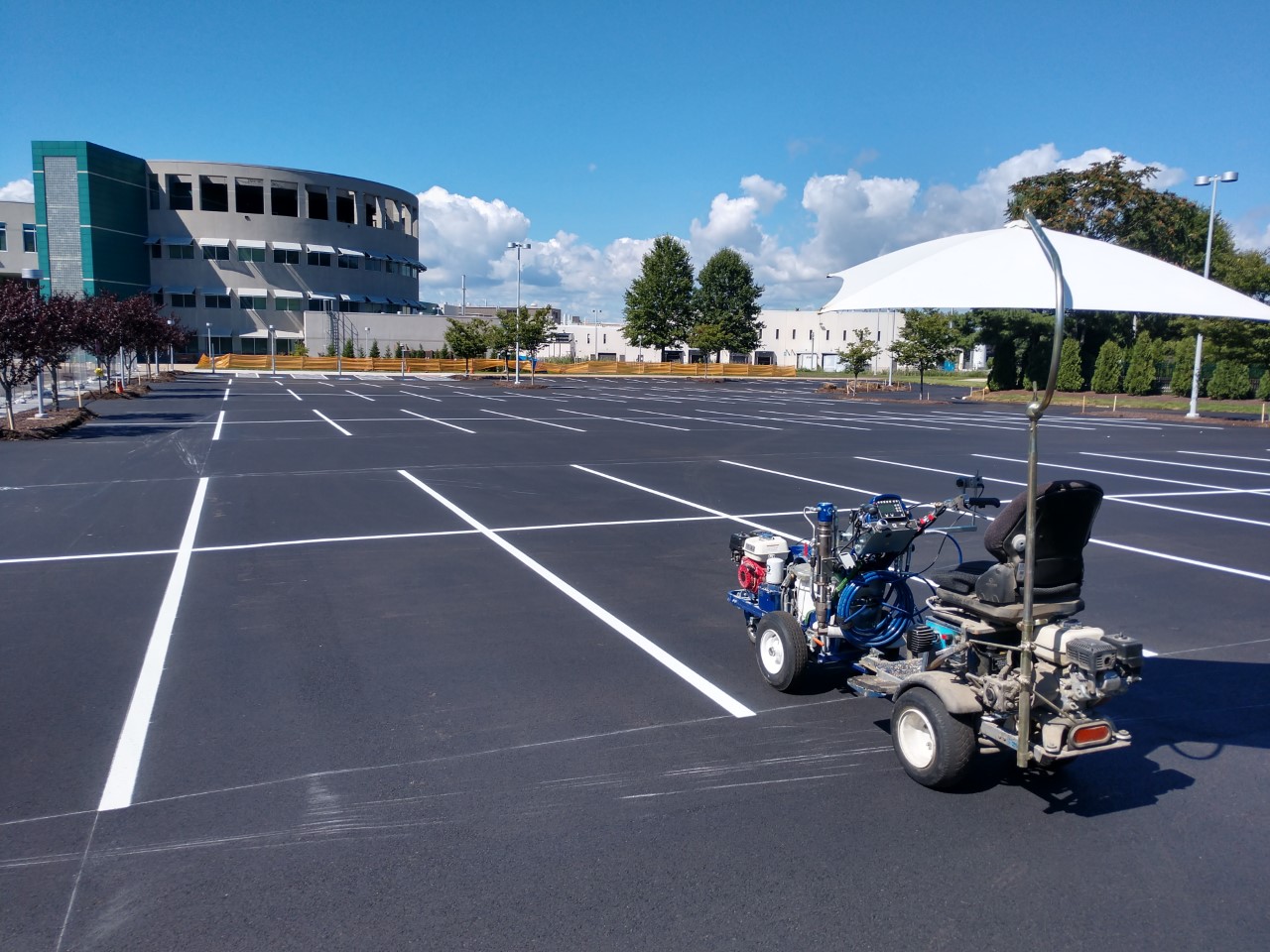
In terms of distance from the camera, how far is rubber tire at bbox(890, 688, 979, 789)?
4316mm

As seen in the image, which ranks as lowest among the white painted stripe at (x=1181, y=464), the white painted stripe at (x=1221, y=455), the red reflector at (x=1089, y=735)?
the white painted stripe at (x=1181, y=464)

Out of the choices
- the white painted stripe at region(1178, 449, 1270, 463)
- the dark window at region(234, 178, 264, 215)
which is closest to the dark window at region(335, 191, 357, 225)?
the dark window at region(234, 178, 264, 215)

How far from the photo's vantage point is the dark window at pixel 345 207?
80250 millimetres

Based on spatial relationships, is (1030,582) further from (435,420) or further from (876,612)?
(435,420)

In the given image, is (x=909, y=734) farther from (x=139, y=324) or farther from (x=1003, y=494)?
(x=139, y=324)

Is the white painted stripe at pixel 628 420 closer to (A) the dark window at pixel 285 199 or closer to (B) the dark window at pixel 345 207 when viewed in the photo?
(A) the dark window at pixel 285 199

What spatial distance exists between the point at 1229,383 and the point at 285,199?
70.5 m

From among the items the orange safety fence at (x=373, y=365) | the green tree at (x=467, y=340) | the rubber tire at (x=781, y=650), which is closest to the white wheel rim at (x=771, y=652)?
the rubber tire at (x=781, y=650)

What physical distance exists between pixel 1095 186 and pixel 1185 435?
29.7 meters

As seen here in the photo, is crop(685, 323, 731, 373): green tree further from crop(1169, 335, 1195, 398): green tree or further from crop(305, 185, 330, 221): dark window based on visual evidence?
crop(1169, 335, 1195, 398): green tree

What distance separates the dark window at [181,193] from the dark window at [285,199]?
6.26 m

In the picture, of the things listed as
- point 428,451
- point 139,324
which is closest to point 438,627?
point 428,451

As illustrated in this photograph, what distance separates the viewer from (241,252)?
2968 inches

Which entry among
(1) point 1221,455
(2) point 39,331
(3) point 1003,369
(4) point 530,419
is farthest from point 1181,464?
(3) point 1003,369
